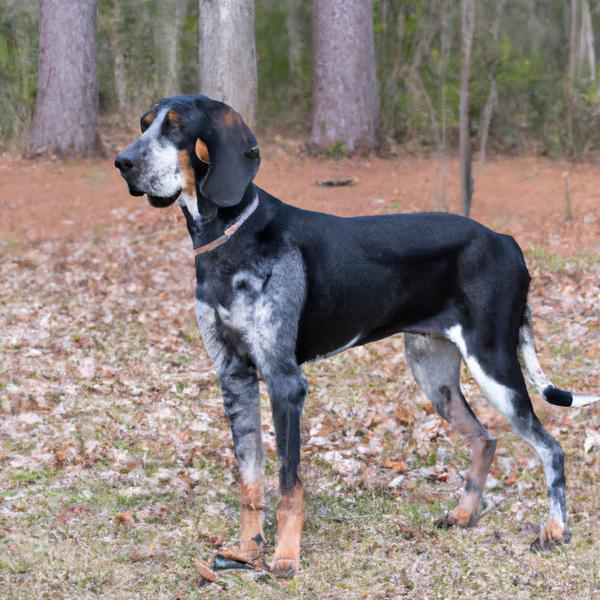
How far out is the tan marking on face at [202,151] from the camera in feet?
16.9

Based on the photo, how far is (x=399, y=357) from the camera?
31.5ft

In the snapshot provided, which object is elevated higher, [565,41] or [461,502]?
[565,41]

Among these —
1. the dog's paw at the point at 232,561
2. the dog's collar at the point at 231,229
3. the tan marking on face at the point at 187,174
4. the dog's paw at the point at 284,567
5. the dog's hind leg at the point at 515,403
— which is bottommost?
the dog's paw at the point at 232,561

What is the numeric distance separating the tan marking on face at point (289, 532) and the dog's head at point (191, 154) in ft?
5.28

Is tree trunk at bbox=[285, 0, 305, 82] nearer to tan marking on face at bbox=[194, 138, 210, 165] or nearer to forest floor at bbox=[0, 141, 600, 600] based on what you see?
forest floor at bbox=[0, 141, 600, 600]

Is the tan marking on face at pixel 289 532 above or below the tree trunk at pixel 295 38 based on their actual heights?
below

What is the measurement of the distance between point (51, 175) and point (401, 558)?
12.6 m

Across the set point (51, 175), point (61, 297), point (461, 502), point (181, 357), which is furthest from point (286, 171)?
point (461, 502)

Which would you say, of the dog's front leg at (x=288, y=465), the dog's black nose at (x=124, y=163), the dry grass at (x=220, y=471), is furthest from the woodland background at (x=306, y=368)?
the dog's black nose at (x=124, y=163)

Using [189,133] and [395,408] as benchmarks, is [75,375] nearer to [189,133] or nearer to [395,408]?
[395,408]

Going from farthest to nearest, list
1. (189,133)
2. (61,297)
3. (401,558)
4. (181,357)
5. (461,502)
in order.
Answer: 1. (61,297)
2. (181,357)
3. (461,502)
4. (401,558)
5. (189,133)

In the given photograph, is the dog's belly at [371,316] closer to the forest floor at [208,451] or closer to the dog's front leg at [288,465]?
the dog's front leg at [288,465]

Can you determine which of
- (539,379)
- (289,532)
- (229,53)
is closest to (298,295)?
(289,532)

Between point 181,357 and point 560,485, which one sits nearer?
point 560,485
